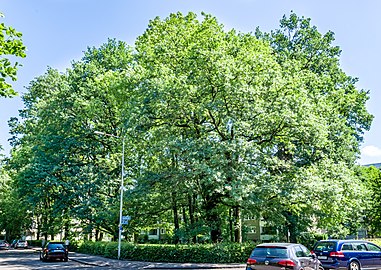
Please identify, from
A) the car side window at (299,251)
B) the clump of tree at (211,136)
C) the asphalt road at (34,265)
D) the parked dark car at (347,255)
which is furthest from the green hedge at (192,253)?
the car side window at (299,251)

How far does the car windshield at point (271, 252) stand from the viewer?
Result: 1076 centimetres

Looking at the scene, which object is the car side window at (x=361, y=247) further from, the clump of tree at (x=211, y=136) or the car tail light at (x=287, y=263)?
the car tail light at (x=287, y=263)

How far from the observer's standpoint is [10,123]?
154ft

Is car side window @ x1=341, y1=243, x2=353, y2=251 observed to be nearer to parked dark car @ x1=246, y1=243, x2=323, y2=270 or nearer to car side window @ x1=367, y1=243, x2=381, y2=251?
car side window @ x1=367, y1=243, x2=381, y2=251

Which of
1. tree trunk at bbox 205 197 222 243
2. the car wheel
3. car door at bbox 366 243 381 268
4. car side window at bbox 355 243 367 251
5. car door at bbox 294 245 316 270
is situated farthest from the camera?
tree trunk at bbox 205 197 222 243

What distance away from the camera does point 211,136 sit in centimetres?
2130

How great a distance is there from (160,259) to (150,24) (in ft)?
60.0

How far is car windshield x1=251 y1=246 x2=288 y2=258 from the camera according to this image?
35.3 feet

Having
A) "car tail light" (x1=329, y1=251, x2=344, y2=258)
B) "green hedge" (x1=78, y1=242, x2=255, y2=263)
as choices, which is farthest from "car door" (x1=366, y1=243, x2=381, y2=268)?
"green hedge" (x1=78, y1=242, x2=255, y2=263)

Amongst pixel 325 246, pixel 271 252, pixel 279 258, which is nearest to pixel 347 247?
pixel 325 246

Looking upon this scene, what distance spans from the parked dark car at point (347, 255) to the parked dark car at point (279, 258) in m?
4.03

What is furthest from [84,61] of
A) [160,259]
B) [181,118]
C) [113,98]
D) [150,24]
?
[160,259]

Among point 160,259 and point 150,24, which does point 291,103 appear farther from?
point 150,24

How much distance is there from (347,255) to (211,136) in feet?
31.4
